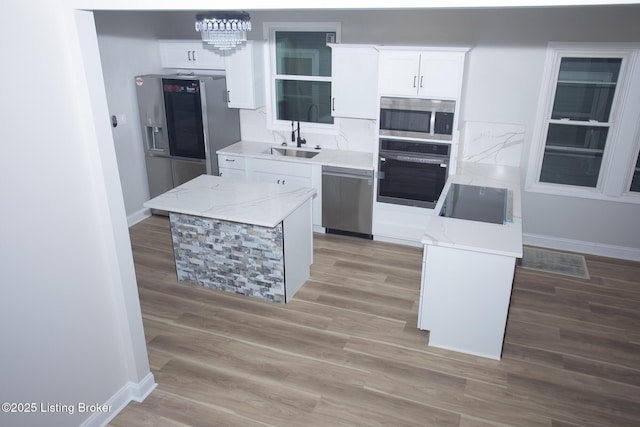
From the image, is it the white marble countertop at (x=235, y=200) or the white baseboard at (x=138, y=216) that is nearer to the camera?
the white marble countertop at (x=235, y=200)

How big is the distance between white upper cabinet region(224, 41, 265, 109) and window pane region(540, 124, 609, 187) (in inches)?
132

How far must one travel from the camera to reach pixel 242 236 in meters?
4.02

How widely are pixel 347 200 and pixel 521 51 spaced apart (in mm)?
2327

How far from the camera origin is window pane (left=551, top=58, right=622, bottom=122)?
4.82 meters

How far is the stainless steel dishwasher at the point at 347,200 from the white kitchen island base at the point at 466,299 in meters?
1.84

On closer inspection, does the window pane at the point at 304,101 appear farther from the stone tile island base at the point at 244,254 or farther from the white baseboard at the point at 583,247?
the white baseboard at the point at 583,247

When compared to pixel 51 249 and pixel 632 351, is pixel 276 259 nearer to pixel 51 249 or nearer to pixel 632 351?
pixel 51 249

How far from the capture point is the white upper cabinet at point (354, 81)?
195 inches

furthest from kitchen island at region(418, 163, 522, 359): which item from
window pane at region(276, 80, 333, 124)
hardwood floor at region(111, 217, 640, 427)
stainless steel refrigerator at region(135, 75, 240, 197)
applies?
stainless steel refrigerator at region(135, 75, 240, 197)

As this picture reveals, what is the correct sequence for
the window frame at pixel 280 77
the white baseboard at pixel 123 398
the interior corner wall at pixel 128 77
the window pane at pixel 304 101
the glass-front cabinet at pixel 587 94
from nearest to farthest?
1. the white baseboard at pixel 123 398
2. the glass-front cabinet at pixel 587 94
3. the interior corner wall at pixel 128 77
4. the window frame at pixel 280 77
5. the window pane at pixel 304 101

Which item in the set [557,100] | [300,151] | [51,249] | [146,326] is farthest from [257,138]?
[51,249]

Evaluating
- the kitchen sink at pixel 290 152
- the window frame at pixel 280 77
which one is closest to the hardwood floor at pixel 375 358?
the kitchen sink at pixel 290 152

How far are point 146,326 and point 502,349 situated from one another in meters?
2.83

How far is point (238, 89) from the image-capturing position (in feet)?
18.6
